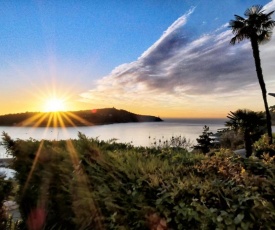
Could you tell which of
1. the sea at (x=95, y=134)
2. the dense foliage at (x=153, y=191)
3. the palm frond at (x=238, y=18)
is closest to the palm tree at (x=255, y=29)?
the palm frond at (x=238, y=18)

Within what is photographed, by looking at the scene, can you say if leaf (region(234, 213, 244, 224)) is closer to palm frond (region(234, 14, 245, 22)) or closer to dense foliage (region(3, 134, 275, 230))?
dense foliage (region(3, 134, 275, 230))

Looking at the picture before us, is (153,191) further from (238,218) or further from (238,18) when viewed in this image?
(238,18)

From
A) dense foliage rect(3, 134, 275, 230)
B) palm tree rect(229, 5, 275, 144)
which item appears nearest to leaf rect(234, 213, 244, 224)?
dense foliage rect(3, 134, 275, 230)

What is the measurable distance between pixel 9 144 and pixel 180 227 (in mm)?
5676

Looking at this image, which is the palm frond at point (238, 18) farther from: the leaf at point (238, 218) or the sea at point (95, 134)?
the leaf at point (238, 218)

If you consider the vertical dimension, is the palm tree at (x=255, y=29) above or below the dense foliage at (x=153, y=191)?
above

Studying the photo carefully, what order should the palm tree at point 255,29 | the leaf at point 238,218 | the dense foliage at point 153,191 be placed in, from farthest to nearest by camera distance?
1. the palm tree at point 255,29
2. the dense foliage at point 153,191
3. the leaf at point 238,218

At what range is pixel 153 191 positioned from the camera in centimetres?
286

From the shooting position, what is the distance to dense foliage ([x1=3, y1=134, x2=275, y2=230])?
2262mm

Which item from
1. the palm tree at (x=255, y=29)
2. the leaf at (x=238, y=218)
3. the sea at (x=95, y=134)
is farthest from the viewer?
the palm tree at (x=255, y=29)

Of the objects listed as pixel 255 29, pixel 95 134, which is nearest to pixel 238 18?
pixel 255 29

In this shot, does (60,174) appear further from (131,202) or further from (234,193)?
(234,193)

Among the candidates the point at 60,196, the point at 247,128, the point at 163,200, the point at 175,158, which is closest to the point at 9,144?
the point at 60,196

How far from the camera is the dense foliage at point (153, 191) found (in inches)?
89.0
